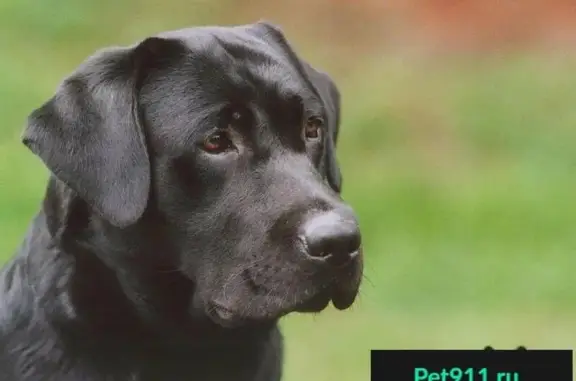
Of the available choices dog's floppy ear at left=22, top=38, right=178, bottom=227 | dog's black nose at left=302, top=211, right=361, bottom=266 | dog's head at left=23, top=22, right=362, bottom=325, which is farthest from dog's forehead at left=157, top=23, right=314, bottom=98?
dog's black nose at left=302, top=211, right=361, bottom=266

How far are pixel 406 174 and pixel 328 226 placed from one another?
983 millimetres

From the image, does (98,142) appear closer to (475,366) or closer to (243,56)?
(243,56)

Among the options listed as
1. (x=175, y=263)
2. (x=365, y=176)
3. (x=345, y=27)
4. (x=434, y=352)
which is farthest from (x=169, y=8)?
(x=434, y=352)

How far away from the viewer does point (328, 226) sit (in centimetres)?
121

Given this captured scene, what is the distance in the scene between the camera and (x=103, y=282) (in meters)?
1.40

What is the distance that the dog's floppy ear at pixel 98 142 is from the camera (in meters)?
1.28

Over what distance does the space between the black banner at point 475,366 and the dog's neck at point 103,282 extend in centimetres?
35

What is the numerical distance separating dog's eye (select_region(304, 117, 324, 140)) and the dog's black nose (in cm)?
22

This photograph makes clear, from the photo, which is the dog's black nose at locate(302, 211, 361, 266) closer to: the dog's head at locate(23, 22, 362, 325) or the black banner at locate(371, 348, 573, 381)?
the dog's head at locate(23, 22, 362, 325)

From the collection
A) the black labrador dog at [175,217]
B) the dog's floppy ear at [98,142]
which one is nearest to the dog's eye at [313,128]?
the black labrador dog at [175,217]

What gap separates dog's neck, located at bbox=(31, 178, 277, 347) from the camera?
136cm

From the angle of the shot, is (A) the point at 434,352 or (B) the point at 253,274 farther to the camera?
(A) the point at 434,352

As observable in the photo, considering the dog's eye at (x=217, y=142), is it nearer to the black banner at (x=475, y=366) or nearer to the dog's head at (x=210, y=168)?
the dog's head at (x=210, y=168)

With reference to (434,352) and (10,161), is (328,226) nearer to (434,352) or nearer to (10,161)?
(434,352)
